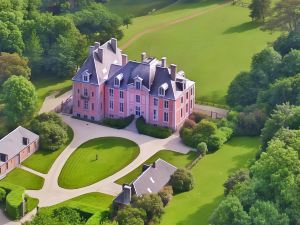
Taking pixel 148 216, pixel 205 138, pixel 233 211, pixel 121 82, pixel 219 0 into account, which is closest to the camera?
pixel 233 211

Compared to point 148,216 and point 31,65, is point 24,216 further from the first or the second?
point 31,65

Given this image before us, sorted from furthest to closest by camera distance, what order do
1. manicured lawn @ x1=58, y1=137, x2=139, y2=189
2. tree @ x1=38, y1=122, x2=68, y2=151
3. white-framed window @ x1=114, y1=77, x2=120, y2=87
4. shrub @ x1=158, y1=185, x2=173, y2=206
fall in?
white-framed window @ x1=114, y1=77, x2=120, y2=87, tree @ x1=38, y1=122, x2=68, y2=151, manicured lawn @ x1=58, y1=137, x2=139, y2=189, shrub @ x1=158, y1=185, x2=173, y2=206

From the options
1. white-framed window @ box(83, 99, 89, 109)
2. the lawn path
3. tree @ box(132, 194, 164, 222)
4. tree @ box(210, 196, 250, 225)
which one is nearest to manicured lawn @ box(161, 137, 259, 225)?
tree @ box(132, 194, 164, 222)

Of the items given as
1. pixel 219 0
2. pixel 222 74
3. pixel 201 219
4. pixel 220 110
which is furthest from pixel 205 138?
pixel 219 0

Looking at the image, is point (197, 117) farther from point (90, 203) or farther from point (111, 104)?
point (90, 203)

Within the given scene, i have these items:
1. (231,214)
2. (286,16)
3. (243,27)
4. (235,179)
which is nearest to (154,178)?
(235,179)

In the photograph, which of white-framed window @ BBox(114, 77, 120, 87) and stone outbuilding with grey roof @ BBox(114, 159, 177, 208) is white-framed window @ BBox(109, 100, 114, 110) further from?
stone outbuilding with grey roof @ BBox(114, 159, 177, 208)
